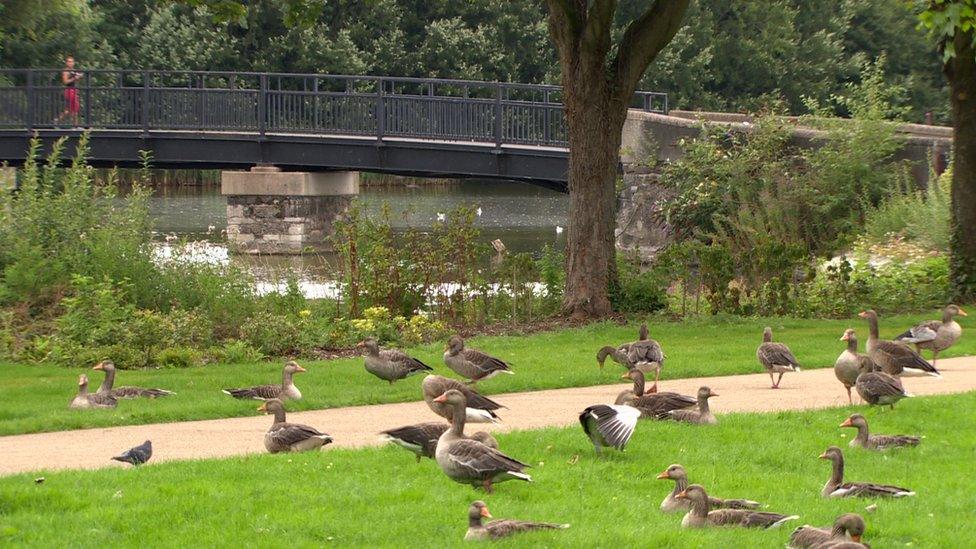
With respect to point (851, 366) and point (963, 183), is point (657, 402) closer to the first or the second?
point (851, 366)

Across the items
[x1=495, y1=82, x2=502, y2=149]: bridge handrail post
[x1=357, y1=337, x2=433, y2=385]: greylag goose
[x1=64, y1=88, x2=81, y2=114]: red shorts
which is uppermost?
[x1=64, y1=88, x2=81, y2=114]: red shorts

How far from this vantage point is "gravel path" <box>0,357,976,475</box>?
11570 millimetres

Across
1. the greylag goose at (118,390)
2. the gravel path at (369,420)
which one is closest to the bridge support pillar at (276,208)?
the gravel path at (369,420)

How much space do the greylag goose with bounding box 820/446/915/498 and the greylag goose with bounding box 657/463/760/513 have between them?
699 millimetres

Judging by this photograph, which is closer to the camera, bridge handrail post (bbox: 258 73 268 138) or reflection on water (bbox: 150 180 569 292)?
bridge handrail post (bbox: 258 73 268 138)

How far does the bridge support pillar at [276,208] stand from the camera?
41844mm

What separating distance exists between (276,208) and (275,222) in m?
0.46

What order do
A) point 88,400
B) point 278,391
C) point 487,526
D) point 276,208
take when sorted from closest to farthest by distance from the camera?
point 487,526 → point 88,400 → point 278,391 → point 276,208

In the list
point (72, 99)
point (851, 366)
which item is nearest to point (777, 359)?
point (851, 366)

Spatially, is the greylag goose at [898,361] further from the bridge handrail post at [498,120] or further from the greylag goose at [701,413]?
the bridge handrail post at [498,120]

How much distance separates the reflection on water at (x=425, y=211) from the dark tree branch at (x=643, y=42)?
9319 mm

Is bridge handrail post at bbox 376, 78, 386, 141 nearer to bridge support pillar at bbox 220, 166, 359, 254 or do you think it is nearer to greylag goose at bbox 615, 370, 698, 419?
bridge support pillar at bbox 220, 166, 359, 254

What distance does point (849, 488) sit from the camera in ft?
30.9

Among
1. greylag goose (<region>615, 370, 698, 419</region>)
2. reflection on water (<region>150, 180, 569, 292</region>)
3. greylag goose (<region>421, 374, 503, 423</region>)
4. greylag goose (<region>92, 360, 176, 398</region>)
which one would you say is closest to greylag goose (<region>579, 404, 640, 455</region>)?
greylag goose (<region>421, 374, 503, 423</region>)
